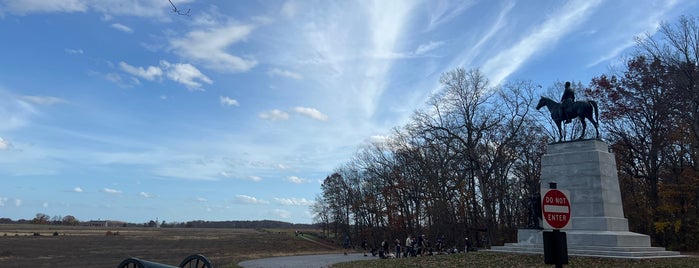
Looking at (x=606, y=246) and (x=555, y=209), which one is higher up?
(x=555, y=209)

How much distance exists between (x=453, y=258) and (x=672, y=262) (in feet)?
26.3

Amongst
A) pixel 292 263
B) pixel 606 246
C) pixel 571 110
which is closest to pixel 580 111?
pixel 571 110

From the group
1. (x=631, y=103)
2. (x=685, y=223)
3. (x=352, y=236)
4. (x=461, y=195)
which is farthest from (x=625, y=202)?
(x=352, y=236)

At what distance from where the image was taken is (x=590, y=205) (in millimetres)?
21031

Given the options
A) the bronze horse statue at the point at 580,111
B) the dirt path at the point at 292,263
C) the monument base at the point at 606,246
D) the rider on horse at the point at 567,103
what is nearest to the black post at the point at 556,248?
A: the monument base at the point at 606,246

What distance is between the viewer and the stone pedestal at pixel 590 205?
770 inches

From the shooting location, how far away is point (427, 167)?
155ft

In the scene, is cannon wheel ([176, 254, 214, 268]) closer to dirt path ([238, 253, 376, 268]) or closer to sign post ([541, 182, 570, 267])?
sign post ([541, 182, 570, 267])

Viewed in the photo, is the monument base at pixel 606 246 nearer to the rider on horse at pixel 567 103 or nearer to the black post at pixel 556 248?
the rider on horse at pixel 567 103

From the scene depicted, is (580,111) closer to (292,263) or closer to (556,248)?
(292,263)

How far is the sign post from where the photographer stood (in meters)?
6.31

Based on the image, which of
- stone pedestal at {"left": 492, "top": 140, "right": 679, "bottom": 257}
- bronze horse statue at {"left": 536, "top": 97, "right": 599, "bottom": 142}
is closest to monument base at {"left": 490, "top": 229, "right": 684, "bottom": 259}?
stone pedestal at {"left": 492, "top": 140, "right": 679, "bottom": 257}

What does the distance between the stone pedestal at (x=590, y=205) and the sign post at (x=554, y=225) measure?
14212 millimetres

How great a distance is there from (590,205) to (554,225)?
16.5 meters
